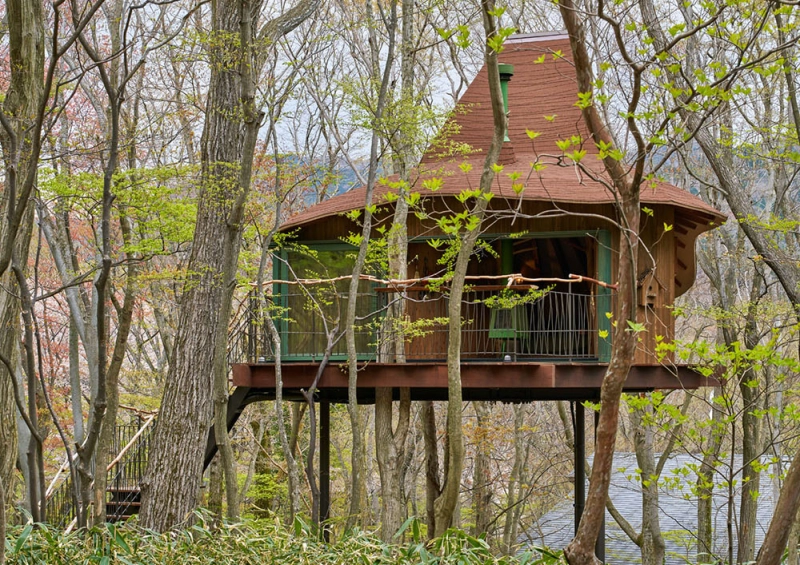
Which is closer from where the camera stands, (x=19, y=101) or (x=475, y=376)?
(x=19, y=101)

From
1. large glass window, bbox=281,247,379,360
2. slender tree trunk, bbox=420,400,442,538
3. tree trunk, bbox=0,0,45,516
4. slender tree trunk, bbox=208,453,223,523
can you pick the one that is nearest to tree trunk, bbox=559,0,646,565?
tree trunk, bbox=0,0,45,516

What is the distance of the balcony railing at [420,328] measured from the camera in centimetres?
1055

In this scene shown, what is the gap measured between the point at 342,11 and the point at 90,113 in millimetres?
5263

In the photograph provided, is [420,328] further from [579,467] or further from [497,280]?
[579,467]

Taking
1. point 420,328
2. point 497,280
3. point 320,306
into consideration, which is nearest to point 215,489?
point 320,306

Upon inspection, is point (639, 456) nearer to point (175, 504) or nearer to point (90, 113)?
point (175, 504)

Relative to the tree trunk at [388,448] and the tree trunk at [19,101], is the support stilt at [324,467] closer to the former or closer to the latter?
the tree trunk at [388,448]

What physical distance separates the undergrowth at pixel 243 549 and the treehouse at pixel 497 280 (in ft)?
14.9

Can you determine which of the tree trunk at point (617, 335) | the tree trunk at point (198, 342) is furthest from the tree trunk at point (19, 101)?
the tree trunk at point (617, 335)

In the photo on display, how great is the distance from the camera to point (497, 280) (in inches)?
464

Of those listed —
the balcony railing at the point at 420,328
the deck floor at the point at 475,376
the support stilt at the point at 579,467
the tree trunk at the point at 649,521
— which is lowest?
the tree trunk at the point at 649,521

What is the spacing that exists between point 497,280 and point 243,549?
7352mm

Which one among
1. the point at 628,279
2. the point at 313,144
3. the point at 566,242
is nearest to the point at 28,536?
the point at 628,279

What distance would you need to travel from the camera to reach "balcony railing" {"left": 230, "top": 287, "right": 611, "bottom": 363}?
1055 centimetres
